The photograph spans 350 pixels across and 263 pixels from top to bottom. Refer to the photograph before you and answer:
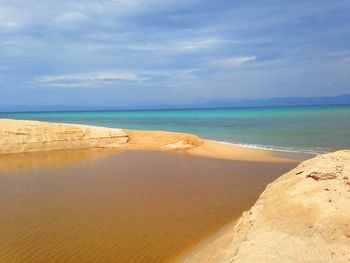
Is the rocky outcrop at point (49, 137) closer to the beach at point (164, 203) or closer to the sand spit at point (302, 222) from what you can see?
the beach at point (164, 203)

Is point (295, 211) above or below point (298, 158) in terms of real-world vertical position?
above

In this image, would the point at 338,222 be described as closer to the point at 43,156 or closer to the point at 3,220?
the point at 3,220

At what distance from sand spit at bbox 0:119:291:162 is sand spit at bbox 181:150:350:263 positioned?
1233 cm

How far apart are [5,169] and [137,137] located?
9596 millimetres

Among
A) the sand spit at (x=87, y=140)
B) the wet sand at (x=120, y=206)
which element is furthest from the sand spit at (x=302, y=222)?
the sand spit at (x=87, y=140)

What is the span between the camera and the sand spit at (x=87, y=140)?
1914cm

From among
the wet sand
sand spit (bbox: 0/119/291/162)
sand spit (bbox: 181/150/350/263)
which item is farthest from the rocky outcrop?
sand spit (bbox: 181/150/350/263)

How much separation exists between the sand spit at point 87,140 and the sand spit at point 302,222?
12335 mm

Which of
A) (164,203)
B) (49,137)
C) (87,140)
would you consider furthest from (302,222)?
(49,137)

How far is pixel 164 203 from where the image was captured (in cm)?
941

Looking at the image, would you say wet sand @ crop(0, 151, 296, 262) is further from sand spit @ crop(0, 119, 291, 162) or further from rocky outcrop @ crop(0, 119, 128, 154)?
rocky outcrop @ crop(0, 119, 128, 154)

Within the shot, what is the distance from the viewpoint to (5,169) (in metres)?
14.9

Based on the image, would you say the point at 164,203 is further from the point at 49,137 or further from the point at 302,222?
the point at 49,137

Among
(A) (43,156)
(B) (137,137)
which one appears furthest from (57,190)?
(B) (137,137)
